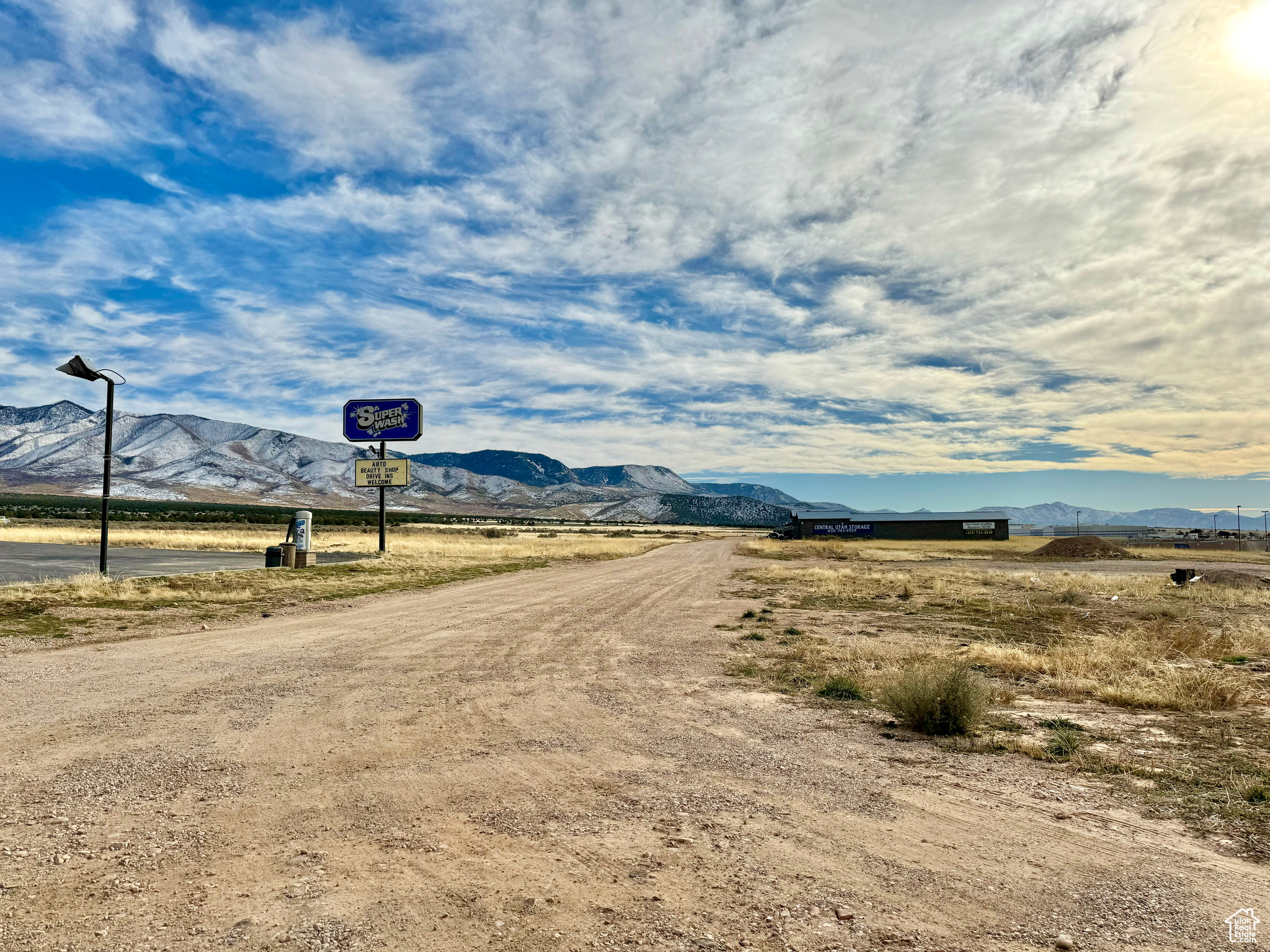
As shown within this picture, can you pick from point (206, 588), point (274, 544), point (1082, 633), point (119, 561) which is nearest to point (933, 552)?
point (1082, 633)

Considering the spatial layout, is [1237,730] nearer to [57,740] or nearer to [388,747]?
[388,747]

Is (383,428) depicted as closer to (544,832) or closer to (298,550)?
(298,550)

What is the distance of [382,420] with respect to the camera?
45688 mm

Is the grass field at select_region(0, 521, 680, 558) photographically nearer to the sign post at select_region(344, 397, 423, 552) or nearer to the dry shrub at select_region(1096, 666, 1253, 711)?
the sign post at select_region(344, 397, 423, 552)

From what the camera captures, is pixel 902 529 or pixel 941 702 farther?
pixel 902 529

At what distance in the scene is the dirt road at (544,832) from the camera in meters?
3.91

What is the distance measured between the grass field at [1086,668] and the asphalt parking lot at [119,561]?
74.7 ft

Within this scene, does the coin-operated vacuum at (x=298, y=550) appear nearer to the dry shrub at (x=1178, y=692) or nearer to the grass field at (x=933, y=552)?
the dry shrub at (x=1178, y=692)

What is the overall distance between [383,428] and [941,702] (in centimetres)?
4291

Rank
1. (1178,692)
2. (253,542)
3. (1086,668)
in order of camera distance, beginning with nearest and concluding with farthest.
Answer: (1178,692) → (1086,668) → (253,542)

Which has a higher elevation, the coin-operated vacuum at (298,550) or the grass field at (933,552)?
the coin-operated vacuum at (298,550)

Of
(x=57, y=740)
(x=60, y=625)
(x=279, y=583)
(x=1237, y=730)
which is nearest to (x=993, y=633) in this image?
(x=1237, y=730)

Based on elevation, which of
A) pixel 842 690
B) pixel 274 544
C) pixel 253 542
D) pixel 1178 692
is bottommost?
pixel 274 544

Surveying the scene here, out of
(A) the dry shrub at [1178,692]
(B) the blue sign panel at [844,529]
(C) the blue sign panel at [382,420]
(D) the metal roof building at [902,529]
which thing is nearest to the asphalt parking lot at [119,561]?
(C) the blue sign panel at [382,420]
